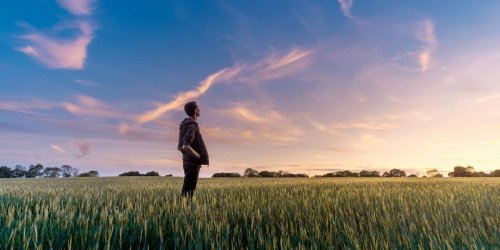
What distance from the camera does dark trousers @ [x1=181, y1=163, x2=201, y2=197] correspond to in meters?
6.38

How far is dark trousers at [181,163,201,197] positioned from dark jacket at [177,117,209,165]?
10 cm

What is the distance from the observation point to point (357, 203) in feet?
18.8

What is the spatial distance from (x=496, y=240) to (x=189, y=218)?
322 cm

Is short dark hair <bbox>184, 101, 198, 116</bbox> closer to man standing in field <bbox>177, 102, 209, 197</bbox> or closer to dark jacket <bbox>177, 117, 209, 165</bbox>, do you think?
man standing in field <bbox>177, 102, 209, 197</bbox>


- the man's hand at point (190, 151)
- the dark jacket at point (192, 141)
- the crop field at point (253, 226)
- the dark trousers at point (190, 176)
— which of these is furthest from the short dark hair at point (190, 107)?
the crop field at point (253, 226)

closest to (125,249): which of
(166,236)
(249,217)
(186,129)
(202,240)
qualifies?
(166,236)

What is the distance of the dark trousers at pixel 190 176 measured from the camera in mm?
6383

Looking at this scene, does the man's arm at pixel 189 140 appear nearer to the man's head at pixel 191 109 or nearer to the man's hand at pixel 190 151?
the man's hand at pixel 190 151

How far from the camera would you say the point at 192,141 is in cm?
614

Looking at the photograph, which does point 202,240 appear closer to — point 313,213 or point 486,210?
point 313,213

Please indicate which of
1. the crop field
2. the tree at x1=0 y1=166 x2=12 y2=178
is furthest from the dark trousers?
the tree at x1=0 y1=166 x2=12 y2=178

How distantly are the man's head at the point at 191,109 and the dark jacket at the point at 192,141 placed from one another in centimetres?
13

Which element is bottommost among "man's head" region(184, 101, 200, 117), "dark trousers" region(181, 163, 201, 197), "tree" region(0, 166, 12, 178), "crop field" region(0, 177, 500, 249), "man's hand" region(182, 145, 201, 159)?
"crop field" region(0, 177, 500, 249)

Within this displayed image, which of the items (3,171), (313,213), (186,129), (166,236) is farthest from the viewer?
(3,171)
